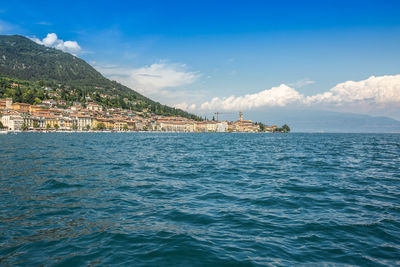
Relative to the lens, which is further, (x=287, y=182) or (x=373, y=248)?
(x=287, y=182)

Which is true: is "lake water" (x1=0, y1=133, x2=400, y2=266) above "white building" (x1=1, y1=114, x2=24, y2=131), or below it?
below

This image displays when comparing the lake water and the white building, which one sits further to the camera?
the white building

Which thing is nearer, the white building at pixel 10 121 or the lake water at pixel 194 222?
the lake water at pixel 194 222

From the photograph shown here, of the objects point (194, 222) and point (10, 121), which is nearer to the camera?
point (194, 222)

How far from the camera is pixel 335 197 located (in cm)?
967

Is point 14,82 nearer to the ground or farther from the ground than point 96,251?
farther from the ground

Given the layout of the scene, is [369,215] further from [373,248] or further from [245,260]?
[245,260]

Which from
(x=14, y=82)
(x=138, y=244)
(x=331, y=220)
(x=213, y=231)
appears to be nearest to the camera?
(x=138, y=244)

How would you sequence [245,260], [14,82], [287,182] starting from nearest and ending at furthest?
[245,260], [287,182], [14,82]

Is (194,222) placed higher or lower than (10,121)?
lower

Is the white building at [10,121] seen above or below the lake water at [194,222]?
above

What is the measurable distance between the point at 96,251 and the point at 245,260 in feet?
9.75

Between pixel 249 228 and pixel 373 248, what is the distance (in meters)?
2.69

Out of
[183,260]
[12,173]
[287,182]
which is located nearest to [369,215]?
[287,182]
